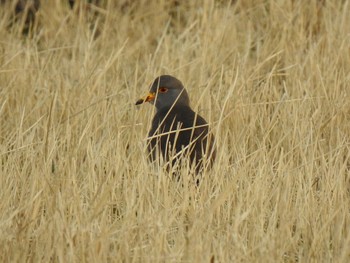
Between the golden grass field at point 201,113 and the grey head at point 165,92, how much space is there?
15 centimetres

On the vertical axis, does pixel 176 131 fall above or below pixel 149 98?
above

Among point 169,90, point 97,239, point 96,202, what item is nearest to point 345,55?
point 169,90

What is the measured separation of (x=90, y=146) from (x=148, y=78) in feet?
5.58

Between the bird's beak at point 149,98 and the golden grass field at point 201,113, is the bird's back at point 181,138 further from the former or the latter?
the bird's beak at point 149,98

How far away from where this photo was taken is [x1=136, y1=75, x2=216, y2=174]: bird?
537 centimetres

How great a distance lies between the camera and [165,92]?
6.43 meters

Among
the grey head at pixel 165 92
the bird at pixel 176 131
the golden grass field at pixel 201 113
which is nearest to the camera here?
the golden grass field at pixel 201 113

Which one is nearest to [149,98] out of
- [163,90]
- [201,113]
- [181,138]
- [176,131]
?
[163,90]

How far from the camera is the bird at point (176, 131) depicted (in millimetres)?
5367

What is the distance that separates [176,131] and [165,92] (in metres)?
1.00

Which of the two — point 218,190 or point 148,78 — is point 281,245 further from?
point 148,78

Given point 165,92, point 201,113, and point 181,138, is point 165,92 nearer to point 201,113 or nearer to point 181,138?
point 201,113

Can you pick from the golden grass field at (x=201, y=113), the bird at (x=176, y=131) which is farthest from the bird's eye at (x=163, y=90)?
the golden grass field at (x=201, y=113)

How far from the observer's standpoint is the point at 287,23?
7551 mm
